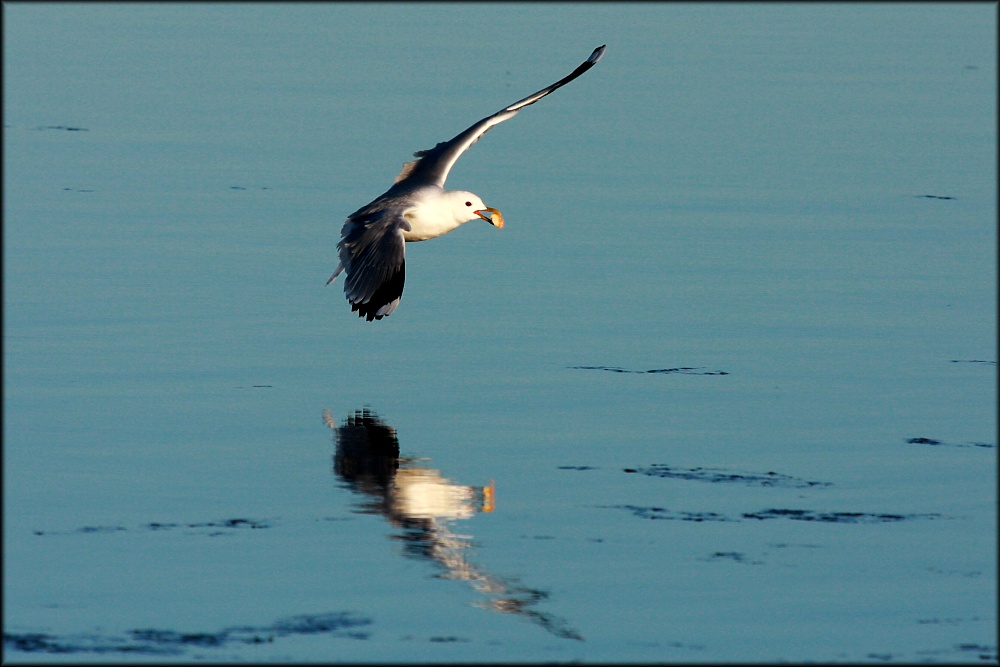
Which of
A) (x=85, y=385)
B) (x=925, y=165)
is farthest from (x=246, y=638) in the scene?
(x=925, y=165)

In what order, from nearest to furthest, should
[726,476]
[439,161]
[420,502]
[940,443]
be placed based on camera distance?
[420,502] → [726,476] → [940,443] → [439,161]

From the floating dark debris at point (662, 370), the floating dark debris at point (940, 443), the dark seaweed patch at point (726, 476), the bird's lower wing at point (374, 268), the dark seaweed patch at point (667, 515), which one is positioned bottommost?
the dark seaweed patch at point (667, 515)

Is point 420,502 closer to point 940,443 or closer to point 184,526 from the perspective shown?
point 184,526

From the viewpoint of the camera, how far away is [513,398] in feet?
37.6

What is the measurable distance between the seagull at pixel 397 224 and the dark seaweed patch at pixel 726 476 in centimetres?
264

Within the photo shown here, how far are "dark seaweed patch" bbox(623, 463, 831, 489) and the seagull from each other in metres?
2.64

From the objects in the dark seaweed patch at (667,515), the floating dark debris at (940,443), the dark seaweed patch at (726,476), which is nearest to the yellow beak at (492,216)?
the dark seaweed patch at (726,476)

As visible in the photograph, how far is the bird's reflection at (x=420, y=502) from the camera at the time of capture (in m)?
8.12

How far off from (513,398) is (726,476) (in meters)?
1.92

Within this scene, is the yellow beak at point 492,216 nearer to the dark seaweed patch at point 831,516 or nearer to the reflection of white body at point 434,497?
the reflection of white body at point 434,497

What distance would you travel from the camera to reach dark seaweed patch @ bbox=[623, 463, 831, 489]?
988cm

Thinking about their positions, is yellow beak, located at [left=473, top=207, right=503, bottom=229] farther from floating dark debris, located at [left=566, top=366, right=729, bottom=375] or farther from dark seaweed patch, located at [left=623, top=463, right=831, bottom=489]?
dark seaweed patch, located at [left=623, top=463, right=831, bottom=489]

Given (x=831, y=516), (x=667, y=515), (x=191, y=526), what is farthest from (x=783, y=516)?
(x=191, y=526)

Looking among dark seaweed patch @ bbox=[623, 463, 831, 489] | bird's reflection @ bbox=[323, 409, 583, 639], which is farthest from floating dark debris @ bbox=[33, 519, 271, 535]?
dark seaweed patch @ bbox=[623, 463, 831, 489]
